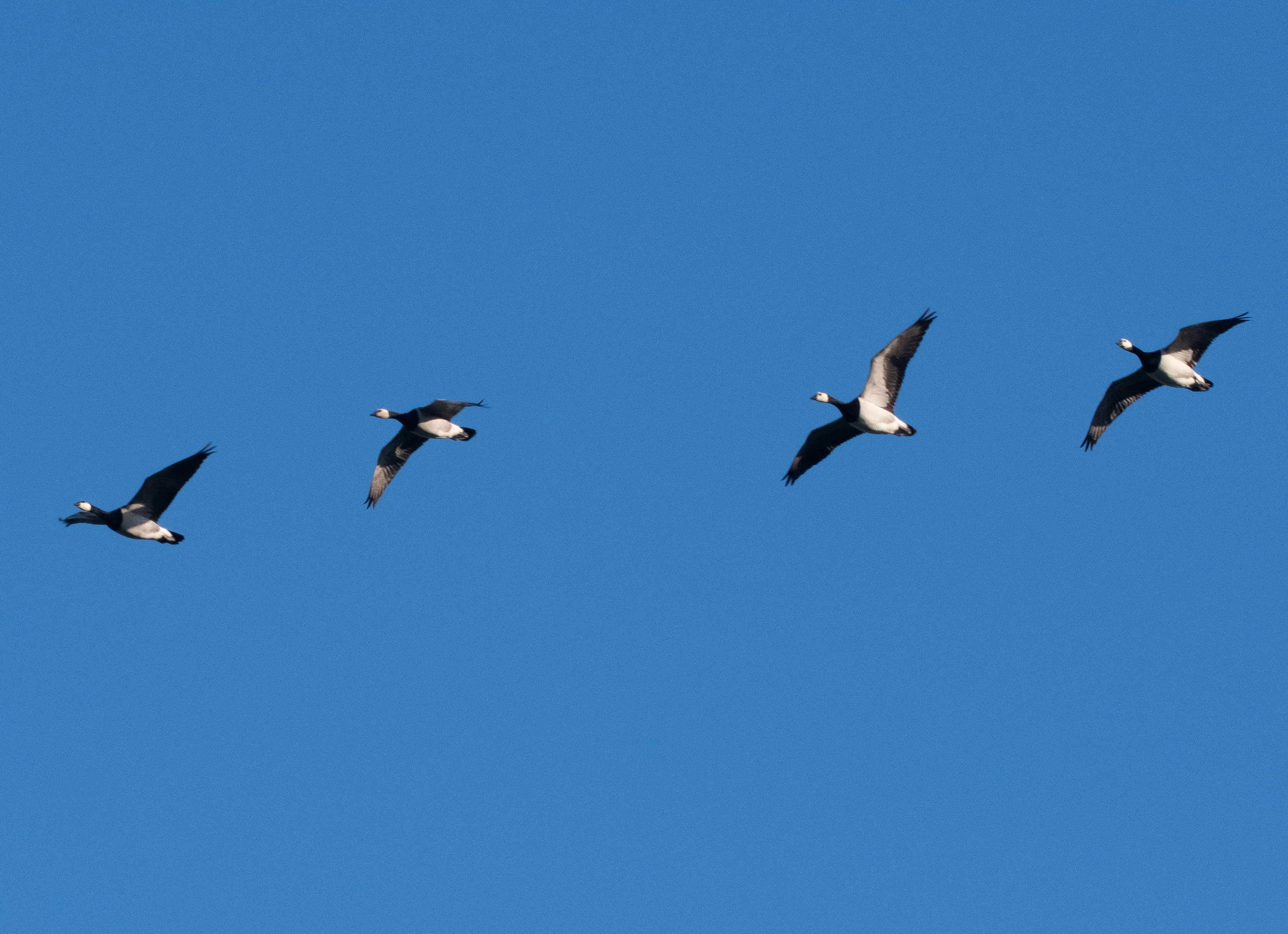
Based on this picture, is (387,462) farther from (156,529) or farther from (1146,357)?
(1146,357)

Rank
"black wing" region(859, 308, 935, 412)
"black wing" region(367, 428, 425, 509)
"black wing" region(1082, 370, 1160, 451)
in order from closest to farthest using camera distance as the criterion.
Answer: "black wing" region(859, 308, 935, 412) < "black wing" region(1082, 370, 1160, 451) < "black wing" region(367, 428, 425, 509)

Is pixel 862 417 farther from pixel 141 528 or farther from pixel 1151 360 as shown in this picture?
pixel 141 528

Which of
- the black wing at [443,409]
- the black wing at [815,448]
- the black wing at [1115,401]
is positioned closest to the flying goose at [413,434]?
the black wing at [443,409]

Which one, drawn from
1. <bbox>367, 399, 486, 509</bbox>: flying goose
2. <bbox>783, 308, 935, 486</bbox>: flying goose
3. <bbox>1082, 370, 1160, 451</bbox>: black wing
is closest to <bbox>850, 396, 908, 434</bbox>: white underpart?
<bbox>783, 308, 935, 486</bbox>: flying goose

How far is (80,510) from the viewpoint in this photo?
31.4m

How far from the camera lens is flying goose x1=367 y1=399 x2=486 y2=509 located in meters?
33.8

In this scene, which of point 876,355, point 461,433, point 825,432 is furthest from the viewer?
point 461,433

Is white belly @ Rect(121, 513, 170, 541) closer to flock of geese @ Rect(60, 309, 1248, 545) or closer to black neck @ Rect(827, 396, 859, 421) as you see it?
flock of geese @ Rect(60, 309, 1248, 545)

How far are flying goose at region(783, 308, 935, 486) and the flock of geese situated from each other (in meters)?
0.01

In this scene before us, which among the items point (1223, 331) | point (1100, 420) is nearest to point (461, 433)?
point (1100, 420)

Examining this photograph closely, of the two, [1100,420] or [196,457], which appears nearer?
[196,457]

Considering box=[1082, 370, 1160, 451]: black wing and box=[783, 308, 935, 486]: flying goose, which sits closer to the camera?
box=[783, 308, 935, 486]: flying goose

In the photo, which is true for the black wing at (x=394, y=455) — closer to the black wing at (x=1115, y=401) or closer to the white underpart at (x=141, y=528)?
the white underpart at (x=141, y=528)

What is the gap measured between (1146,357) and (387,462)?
1628cm
